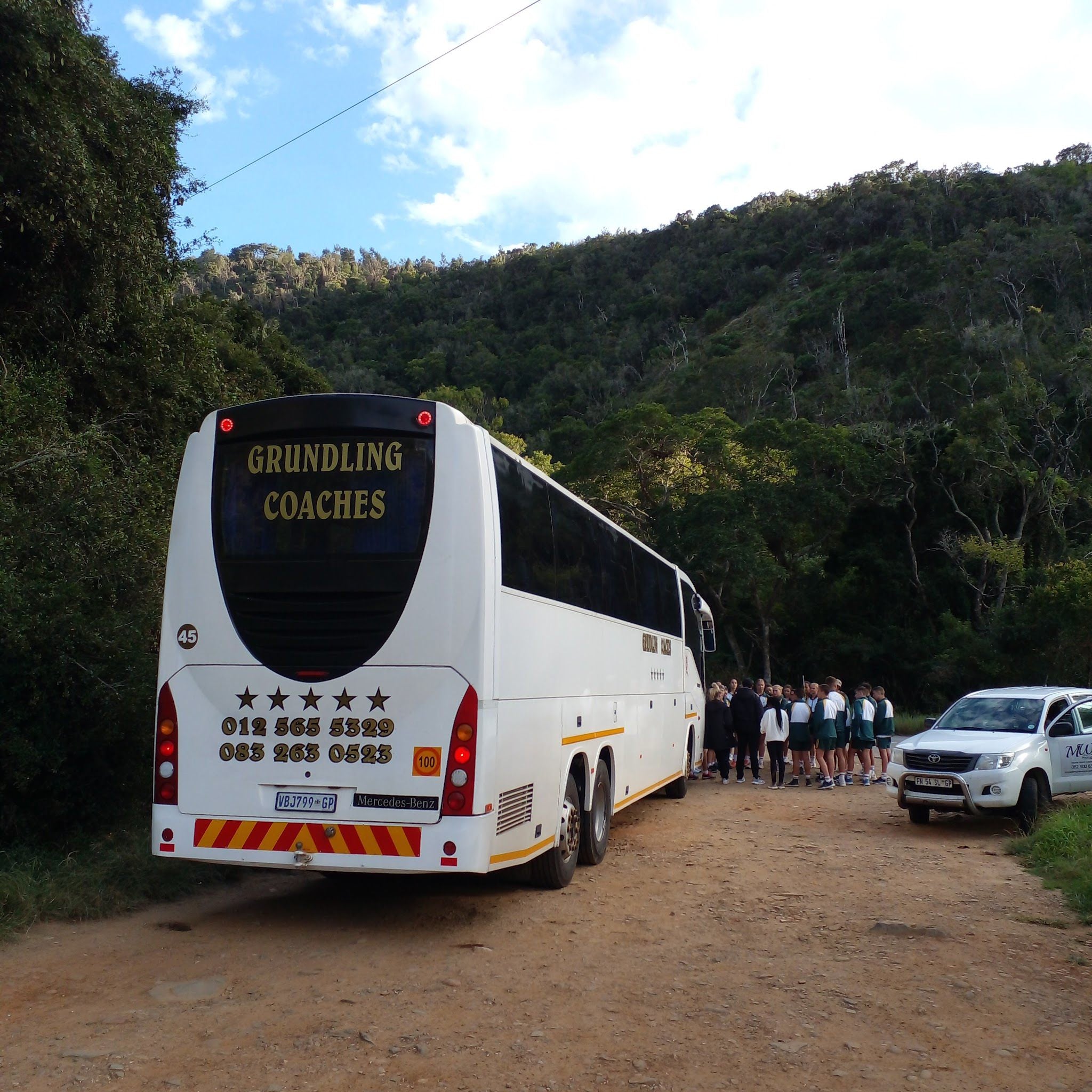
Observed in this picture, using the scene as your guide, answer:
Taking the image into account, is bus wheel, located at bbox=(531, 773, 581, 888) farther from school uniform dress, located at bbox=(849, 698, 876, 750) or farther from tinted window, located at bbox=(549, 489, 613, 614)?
school uniform dress, located at bbox=(849, 698, 876, 750)

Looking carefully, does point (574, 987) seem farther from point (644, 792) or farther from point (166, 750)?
point (644, 792)

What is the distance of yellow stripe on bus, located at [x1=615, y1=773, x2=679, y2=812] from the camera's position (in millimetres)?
11219

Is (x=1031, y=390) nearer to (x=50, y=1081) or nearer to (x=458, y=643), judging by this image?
(x=458, y=643)

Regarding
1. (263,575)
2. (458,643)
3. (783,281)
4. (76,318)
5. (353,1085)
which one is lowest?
(353,1085)

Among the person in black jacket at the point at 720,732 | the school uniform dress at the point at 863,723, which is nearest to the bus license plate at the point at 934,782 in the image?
the school uniform dress at the point at 863,723

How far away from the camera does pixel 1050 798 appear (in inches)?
493

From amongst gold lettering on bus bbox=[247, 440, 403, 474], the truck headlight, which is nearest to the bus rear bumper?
gold lettering on bus bbox=[247, 440, 403, 474]

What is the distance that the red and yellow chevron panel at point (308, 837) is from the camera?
22.7ft

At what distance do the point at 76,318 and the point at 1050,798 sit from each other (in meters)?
13.8

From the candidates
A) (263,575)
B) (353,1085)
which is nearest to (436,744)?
(263,575)

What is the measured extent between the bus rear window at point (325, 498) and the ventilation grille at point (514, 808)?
1845 mm

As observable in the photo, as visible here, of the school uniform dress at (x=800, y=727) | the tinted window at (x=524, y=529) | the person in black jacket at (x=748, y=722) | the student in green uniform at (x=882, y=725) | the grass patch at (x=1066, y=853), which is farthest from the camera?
the person in black jacket at (x=748, y=722)

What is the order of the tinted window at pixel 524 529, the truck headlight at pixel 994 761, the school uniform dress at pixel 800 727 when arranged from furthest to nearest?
the school uniform dress at pixel 800 727 < the truck headlight at pixel 994 761 < the tinted window at pixel 524 529

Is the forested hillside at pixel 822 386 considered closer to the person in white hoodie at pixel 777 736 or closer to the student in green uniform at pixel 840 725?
the person in white hoodie at pixel 777 736
